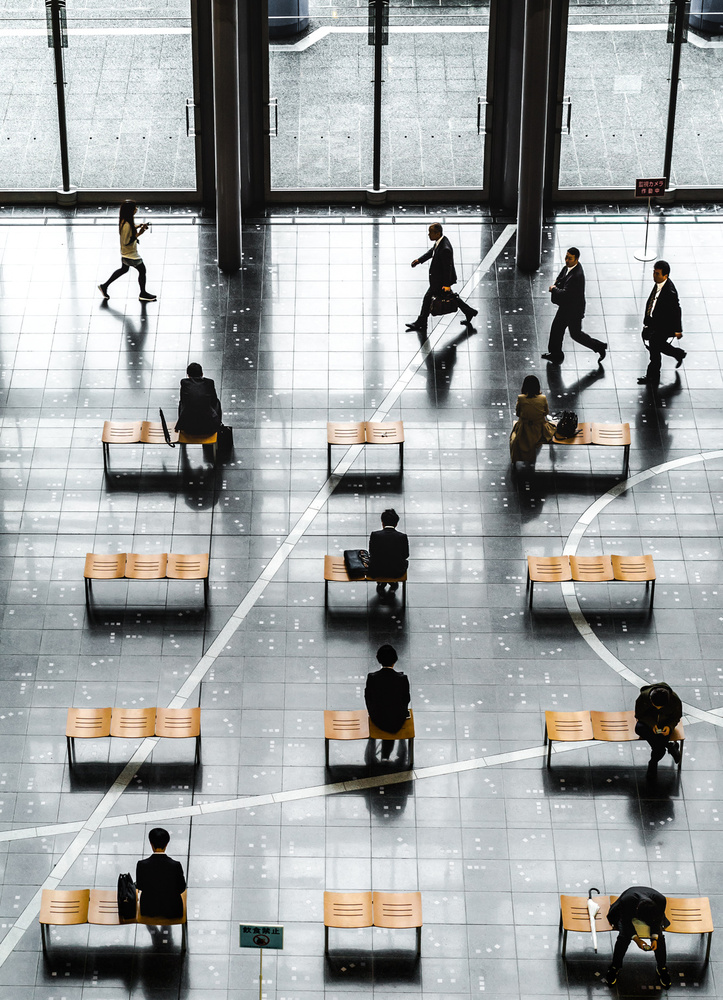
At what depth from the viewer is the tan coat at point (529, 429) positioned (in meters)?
21.2

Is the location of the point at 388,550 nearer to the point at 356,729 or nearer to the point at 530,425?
the point at 356,729

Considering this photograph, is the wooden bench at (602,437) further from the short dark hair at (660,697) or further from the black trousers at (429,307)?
the short dark hair at (660,697)

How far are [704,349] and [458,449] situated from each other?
4.53 m

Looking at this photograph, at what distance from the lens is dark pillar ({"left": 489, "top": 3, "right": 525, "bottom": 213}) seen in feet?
85.1

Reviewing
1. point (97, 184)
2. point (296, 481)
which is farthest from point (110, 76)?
point (296, 481)

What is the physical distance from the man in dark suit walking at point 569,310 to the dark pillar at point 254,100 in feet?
20.2

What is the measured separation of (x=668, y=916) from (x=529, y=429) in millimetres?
7935

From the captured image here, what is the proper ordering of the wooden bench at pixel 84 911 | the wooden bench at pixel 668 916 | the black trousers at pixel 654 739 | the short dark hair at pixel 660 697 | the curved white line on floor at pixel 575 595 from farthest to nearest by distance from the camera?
the curved white line on floor at pixel 575 595 → the black trousers at pixel 654 739 → the short dark hair at pixel 660 697 → the wooden bench at pixel 84 911 → the wooden bench at pixel 668 916

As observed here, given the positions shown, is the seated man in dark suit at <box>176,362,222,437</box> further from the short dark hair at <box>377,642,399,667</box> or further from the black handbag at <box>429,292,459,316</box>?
the short dark hair at <box>377,642,399,667</box>

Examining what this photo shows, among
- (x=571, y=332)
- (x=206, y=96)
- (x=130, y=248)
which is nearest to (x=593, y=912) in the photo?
(x=571, y=332)

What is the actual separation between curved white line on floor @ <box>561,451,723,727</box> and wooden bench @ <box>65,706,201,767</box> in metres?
4.85

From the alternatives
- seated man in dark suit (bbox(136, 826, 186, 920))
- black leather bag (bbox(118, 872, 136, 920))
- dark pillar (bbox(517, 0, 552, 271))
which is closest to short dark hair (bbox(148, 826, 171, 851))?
seated man in dark suit (bbox(136, 826, 186, 920))

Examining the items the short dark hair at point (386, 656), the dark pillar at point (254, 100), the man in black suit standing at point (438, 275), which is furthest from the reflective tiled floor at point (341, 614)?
the short dark hair at point (386, 656)

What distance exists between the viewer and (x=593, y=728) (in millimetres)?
17266
